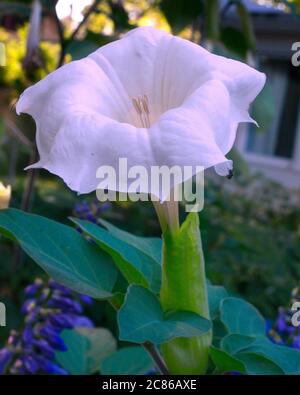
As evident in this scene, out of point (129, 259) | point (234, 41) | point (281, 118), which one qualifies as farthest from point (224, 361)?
point (281, 118)

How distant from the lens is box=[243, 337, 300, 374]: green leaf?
629mm

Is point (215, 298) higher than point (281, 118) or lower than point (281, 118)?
higher

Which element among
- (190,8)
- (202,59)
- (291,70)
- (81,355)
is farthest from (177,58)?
(291,70)

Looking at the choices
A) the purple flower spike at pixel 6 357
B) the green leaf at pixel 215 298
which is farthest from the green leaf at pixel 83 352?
the green leaf at pixel 215 298

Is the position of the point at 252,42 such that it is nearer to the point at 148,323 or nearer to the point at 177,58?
the point at 177,58

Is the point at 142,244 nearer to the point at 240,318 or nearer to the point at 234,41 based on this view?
the point at 240,318

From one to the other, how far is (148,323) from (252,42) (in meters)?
1.45

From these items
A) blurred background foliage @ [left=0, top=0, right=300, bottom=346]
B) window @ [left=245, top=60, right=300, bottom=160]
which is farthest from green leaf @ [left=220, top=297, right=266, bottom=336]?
window @ [left=245, top=60, right=300, bottom=160]

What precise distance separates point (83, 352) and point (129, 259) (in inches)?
14.0

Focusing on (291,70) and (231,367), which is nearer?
(231,367)

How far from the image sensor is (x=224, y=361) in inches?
23.9
